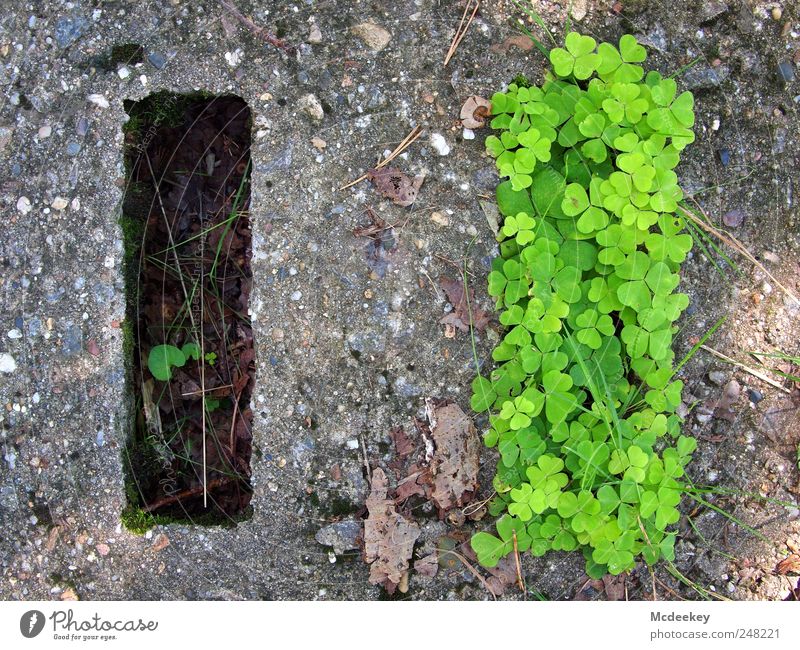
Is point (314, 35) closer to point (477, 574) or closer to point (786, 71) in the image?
point (786, 71)

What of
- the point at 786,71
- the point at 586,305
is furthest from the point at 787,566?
the point at 786,71

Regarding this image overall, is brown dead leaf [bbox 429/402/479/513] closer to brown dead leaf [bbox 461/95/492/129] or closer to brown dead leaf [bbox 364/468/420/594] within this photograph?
brown dead leaf [bbox 364/468/420/594]

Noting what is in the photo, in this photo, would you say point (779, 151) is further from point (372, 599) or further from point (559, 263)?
point (372, 599)

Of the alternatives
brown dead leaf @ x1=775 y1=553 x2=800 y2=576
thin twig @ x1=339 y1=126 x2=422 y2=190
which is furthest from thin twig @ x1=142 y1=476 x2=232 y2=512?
brown dead leaf @ x1=775 y1=553 x2=800 y2=576

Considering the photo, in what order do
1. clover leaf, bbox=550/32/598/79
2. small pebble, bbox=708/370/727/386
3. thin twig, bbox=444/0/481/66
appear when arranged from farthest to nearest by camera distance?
small pebble, bbox=708/370/727/386
thin twig, bbox=444/0/481/66
clover leaf, bbox=550/32/598/79

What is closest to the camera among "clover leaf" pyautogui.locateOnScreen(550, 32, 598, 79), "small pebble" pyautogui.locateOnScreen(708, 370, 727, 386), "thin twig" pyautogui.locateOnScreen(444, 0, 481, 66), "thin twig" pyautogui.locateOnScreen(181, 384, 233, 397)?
"clover leaf" pyautogui.locateOnScreen(550, 32, 598, 79)

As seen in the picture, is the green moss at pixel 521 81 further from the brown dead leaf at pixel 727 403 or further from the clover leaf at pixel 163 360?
the clover leaf at pixel 163 360

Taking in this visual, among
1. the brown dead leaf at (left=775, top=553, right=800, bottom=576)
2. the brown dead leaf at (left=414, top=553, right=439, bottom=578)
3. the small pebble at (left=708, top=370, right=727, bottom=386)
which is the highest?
the small pebble at (left=708, top=370, right=727, bottom=386)
